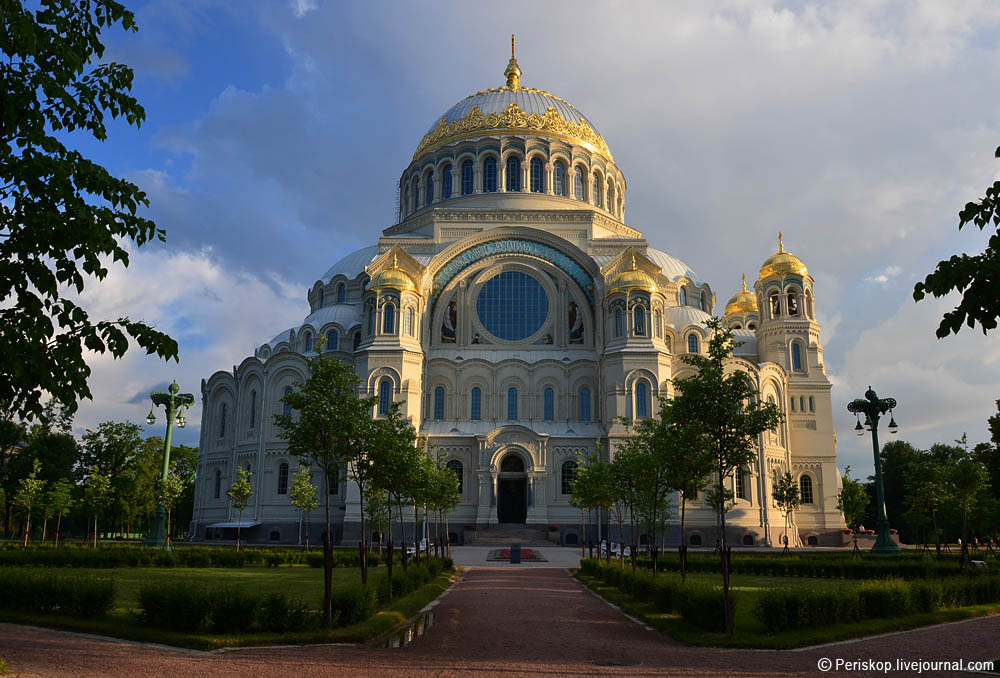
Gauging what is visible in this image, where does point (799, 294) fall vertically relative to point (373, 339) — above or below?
above

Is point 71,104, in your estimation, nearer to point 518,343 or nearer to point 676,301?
point 518,343

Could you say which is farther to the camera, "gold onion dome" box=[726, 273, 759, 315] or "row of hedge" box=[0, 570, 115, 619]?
"gold onion dome" box=[726, 273, 759, 315]

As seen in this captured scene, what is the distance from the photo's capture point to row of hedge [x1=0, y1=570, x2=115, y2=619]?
1588 cm

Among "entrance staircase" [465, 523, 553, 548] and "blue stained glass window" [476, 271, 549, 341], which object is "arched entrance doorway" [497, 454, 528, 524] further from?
"blue stained glass window" [476, 271, 549, 341]

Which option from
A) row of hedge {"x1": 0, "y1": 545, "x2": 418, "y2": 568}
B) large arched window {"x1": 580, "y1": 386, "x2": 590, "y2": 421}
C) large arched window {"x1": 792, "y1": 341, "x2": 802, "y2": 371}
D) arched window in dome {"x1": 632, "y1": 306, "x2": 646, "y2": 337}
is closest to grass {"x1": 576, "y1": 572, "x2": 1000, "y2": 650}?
row of hedge {"x1": 0, "y1": 545, "x2": 418, "y2": 568}

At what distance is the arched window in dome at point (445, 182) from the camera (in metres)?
63.5

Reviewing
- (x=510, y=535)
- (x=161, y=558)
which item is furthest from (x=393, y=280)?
(x=161, y=558)

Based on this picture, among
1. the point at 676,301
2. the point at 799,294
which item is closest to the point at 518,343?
the point at 676,301

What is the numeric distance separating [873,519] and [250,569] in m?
68.4

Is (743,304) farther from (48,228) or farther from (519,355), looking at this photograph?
(48,228)

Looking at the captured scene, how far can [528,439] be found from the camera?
1929 inches

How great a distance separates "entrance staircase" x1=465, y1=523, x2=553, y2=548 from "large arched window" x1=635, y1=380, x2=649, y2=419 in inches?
361

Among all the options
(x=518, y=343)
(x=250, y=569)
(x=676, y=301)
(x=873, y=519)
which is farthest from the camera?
(x=873, y=519)

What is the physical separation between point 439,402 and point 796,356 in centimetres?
2581
